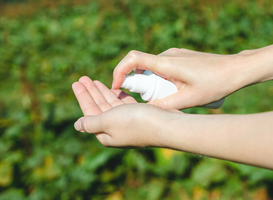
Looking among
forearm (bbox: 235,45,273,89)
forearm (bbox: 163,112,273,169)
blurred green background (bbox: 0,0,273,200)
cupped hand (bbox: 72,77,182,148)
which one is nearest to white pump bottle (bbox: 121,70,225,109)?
cupped hand (bbox: 72,77,182,148)

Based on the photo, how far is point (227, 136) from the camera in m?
0.80

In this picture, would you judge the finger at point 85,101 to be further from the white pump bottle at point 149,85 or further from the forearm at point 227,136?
the forearm at point 227,136

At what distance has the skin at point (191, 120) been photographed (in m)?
0.78

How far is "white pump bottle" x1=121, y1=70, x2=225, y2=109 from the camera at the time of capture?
3.49 ft

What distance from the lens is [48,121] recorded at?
69.0 inches

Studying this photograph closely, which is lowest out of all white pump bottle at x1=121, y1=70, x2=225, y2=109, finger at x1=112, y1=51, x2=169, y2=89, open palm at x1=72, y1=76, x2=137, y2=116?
open palm at x1=72, y1=76, x2=137, y2=116

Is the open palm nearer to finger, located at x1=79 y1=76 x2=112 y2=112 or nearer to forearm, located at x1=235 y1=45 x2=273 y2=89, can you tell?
finger, located at x1=79 y1=76 x2=112 y2=112

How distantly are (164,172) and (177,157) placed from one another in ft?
0.39

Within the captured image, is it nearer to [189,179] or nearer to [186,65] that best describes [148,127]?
[186,65]

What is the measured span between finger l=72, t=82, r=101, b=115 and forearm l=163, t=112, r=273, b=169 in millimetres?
398

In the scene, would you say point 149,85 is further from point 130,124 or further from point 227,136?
point 227,136

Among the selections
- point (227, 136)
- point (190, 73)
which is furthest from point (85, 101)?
point (227, 136)

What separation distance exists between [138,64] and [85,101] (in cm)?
33

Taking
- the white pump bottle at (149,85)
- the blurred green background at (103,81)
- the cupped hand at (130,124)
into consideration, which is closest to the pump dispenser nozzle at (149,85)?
the white pump bottle at (149,85)
